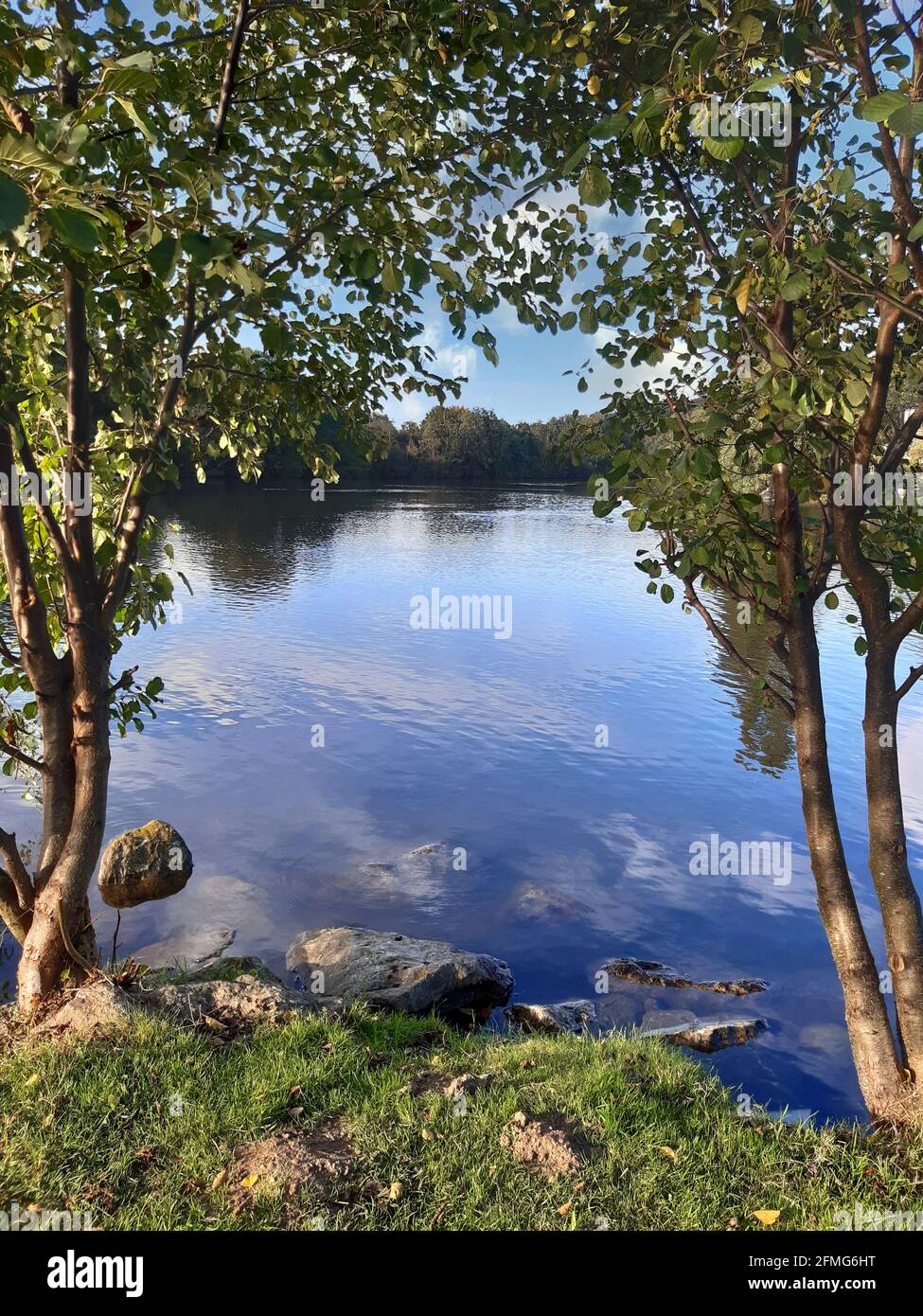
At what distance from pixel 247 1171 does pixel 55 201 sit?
5055mm

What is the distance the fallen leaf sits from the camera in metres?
4.82

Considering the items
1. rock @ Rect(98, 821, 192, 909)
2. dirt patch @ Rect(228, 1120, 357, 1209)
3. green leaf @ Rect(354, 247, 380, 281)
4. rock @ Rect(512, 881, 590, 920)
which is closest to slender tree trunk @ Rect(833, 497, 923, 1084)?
green leaf @ Rect(354, 247, 380, 281)

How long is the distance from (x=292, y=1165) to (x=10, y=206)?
5010 millimetres

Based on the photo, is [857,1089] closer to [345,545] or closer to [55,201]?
[55,201]

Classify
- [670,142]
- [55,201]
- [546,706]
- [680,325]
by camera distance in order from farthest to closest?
1. [546,706]
2. [680,325]
3. [670,142]
4. [55,201]

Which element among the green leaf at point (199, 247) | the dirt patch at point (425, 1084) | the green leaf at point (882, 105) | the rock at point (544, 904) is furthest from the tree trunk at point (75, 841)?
the rock at point (544, 904)

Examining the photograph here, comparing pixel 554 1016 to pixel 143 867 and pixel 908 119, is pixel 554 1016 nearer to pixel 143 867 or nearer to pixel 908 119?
pixel 143 867

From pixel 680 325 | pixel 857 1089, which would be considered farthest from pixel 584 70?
pixel 857 1089

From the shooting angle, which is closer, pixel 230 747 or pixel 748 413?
pixel 748 413

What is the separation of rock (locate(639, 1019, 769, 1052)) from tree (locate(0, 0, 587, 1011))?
663 centimetres

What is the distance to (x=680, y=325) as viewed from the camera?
20.0 feet

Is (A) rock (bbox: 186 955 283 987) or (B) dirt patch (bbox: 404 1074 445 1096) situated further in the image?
(A) rock (bbox: 186 955 283 987)

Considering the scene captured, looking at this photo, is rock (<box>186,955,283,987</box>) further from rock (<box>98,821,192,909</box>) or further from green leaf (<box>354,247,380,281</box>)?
green leaf (<box>354,247,380,281</box>)

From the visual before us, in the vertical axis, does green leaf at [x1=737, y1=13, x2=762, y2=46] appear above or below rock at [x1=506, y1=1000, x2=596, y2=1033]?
above
